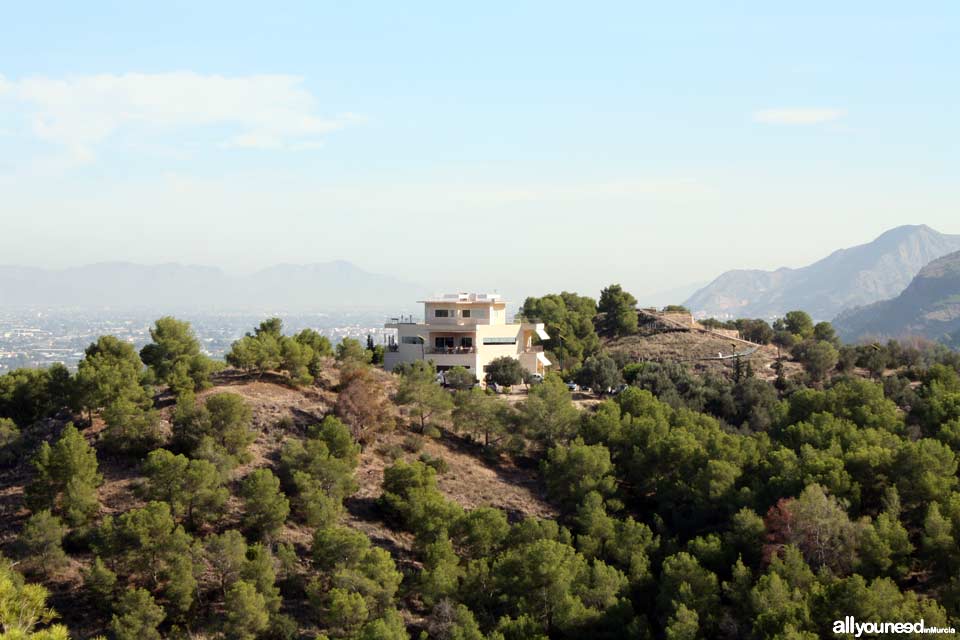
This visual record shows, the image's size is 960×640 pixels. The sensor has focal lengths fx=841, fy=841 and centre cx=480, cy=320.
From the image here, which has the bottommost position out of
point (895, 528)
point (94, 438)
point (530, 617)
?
point (530, 617)

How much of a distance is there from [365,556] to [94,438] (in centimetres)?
1422

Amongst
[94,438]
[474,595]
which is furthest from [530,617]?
A: [94,438]

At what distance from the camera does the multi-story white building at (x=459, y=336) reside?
188 ft

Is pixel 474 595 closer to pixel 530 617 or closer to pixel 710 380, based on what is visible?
pixel 530 617

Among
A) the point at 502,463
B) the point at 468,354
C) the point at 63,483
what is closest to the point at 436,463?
the point at 502,463

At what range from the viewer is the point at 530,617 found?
27.1 metres

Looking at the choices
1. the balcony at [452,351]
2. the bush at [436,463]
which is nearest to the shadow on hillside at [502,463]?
the bush at [436,463]

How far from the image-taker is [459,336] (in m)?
58.7

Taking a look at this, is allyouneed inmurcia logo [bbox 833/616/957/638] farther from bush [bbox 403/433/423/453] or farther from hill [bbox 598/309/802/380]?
hill [bbox 598/309/802/380]

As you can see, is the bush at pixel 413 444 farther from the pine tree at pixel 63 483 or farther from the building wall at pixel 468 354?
the building wall at pixel 468 354

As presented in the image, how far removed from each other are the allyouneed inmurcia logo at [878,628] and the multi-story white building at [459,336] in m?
34.9

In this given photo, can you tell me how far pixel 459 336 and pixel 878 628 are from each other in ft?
126

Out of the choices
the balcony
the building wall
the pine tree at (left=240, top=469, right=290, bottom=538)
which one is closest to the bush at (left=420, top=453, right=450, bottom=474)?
the pine tree at (left=240, top=469, right=290, bottom=538)

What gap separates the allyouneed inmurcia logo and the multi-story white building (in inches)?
1373
